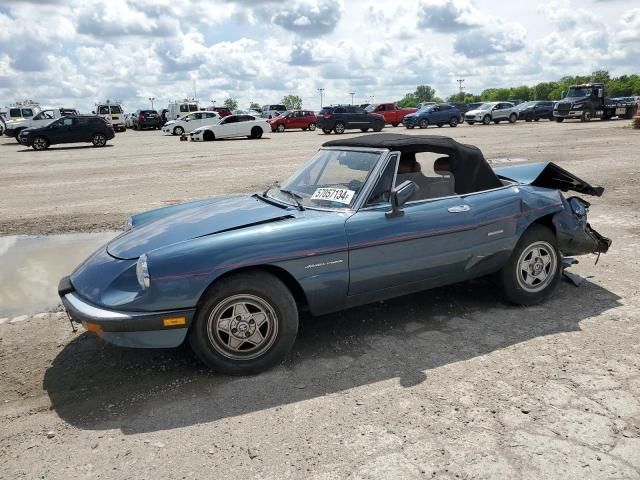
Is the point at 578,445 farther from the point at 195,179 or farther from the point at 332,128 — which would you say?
the point at 332,128

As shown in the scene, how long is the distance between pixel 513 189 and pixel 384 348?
1863 millimetres

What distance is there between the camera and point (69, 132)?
79.8ft

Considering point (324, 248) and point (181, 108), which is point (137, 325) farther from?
point (181, 108)

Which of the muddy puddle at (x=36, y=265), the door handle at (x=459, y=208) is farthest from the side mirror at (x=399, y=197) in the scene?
the muddy puddle at (x=36, y=265)

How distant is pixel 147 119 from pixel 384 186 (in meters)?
44.0

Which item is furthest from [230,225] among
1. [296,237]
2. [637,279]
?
[637,279]

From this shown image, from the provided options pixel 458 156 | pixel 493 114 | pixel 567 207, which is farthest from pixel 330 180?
pixel 493 114

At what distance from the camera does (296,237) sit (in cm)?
353

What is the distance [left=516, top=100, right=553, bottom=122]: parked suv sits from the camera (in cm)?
3953

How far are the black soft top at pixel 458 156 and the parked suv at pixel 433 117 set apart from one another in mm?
29499

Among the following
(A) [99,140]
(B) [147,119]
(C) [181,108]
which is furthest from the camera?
(B) [147,119]

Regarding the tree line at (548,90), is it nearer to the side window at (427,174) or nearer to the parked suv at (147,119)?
the parked suv at (147,119)

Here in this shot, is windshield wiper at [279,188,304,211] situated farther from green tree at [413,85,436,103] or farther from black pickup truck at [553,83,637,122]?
green tree at [413,85,436,103]

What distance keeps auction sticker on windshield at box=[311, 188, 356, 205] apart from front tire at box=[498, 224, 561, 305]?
1.56 metres
